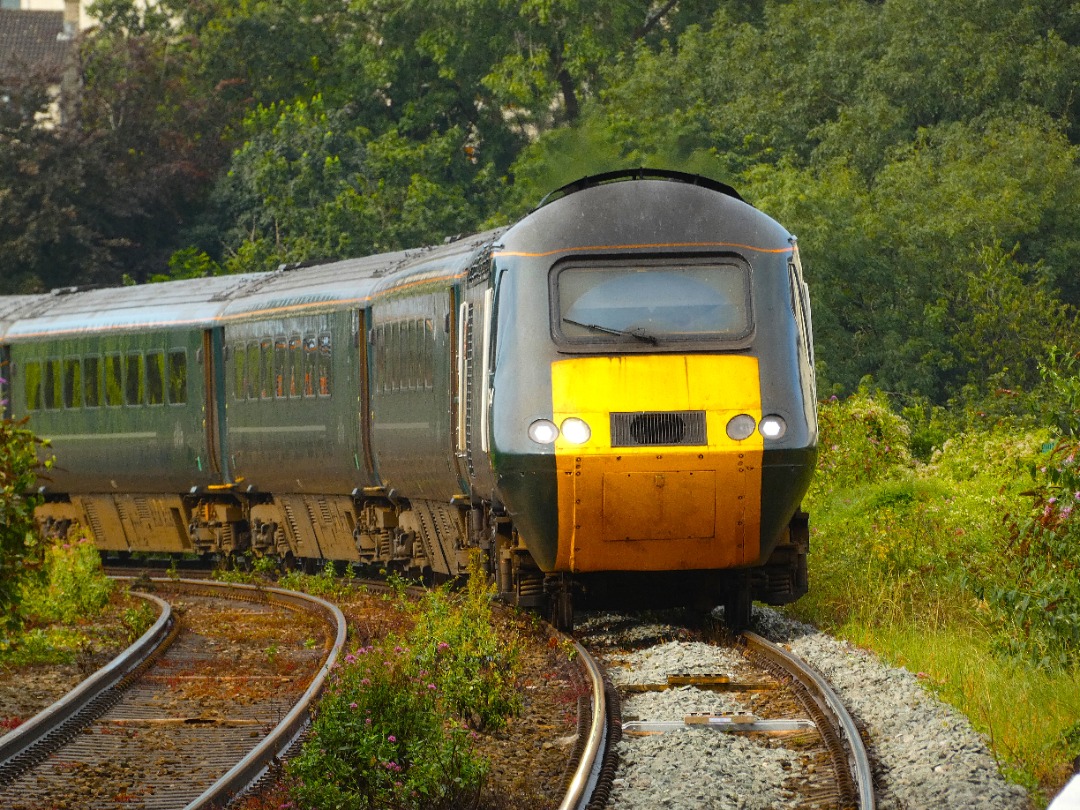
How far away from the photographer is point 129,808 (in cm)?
864

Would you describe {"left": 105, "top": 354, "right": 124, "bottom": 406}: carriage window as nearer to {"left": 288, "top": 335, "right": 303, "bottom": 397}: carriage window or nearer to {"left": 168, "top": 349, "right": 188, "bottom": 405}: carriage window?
{"left": 168, "top": 349, "right": 188, "bottom": 405}: carriage window

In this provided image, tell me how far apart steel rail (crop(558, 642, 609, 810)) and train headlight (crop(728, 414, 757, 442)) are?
1782 mm

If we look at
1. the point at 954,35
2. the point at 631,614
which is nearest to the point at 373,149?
the point at 954,35

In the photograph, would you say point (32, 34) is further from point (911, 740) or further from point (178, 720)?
point (911, 740)

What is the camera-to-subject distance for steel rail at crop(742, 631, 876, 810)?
26.0 ft

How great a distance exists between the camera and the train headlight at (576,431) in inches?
457

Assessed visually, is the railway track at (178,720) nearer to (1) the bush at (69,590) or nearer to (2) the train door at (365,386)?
(1) the bush at (69,590)

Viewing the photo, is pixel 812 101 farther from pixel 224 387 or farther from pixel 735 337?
pixel 735 337

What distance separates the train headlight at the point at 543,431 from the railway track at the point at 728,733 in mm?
1461

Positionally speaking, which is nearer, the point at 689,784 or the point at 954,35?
the point at 689,784

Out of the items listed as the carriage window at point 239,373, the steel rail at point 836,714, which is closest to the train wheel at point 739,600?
the steel rail at point 836,714

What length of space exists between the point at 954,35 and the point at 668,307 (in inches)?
1079

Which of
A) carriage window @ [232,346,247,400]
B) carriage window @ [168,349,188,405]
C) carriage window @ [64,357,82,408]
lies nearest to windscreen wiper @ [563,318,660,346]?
carriage window @ [232,346,247,400]

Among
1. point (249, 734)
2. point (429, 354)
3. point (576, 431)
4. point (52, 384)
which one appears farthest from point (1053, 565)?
point (52, 384)
